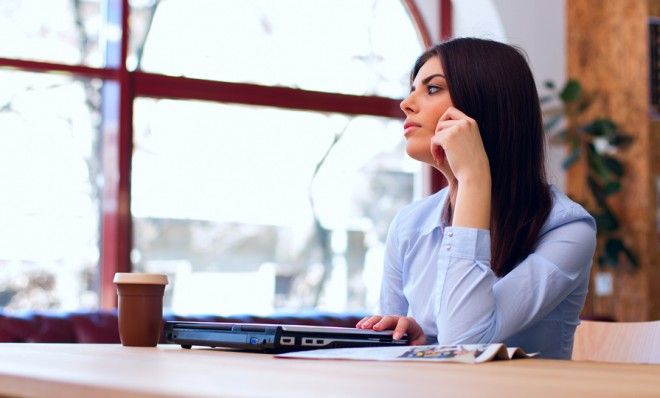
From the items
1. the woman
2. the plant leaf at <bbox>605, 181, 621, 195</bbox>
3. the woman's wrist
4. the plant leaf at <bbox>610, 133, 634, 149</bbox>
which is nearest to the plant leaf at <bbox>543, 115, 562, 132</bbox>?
the plant leaf at <bbox>610, 133, 634, 149</bbox>

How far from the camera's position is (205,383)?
2.92ft

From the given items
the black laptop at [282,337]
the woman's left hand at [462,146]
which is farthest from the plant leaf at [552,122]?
the black laptop at [282,337]

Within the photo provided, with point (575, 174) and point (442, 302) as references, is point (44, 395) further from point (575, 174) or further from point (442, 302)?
point (575, 174)

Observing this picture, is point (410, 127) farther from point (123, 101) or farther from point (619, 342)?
point (123, 101)

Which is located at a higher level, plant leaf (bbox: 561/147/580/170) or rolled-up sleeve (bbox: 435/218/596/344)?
plant leaf (bbox: 561/147/580/170)

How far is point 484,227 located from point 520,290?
4.6 inches

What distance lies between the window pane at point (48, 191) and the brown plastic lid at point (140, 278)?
3303mm

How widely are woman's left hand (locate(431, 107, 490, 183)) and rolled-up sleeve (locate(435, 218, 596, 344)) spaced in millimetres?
136

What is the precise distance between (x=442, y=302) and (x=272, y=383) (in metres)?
0.98

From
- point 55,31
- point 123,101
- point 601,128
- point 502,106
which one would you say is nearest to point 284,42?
point 123,101

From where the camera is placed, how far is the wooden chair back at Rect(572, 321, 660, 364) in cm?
196

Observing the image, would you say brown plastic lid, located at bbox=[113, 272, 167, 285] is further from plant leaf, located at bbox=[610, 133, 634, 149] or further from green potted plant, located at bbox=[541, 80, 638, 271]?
plant leaf, located at bbox=[610, 133, 634, 149]

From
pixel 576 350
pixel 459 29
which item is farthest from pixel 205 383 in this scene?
pixel 459 29

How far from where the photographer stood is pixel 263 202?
5551 mm
